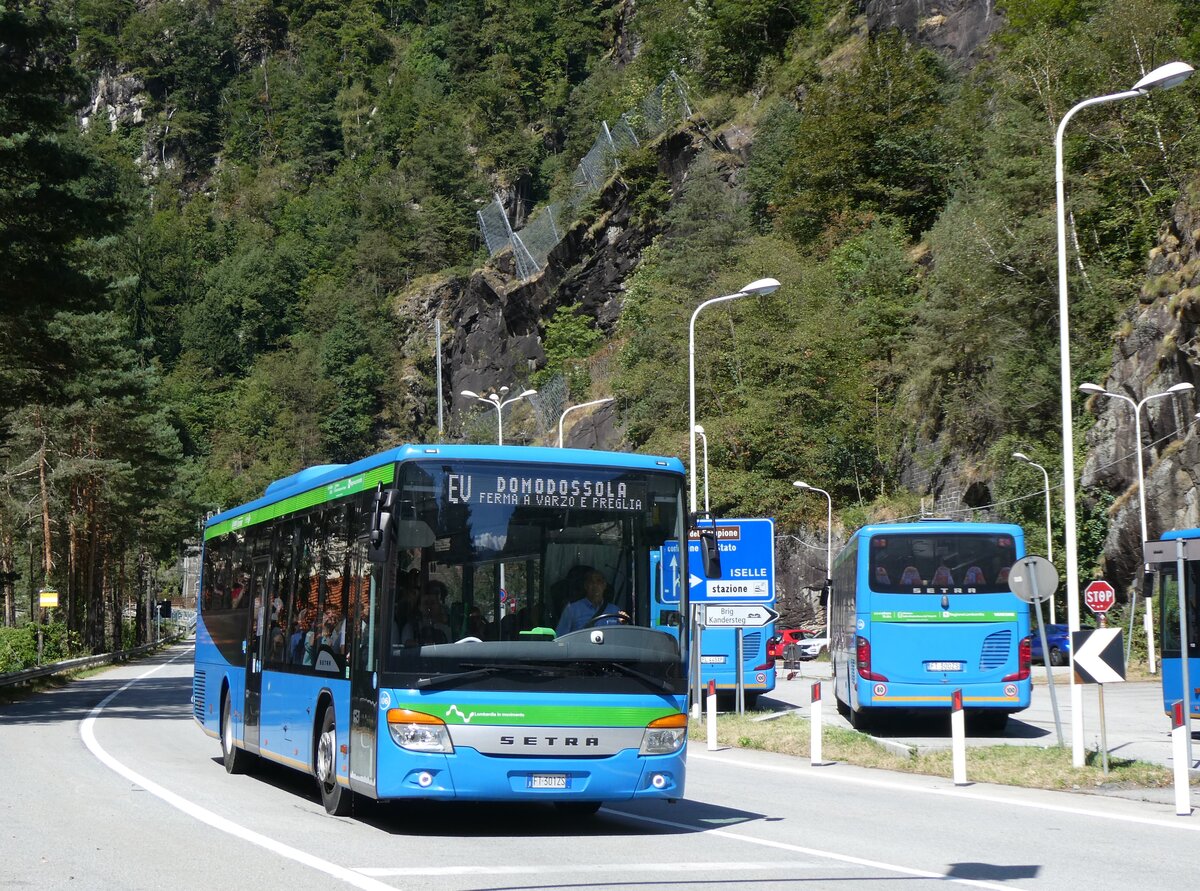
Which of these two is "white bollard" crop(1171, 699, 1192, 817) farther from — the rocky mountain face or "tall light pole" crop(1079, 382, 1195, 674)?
the rocky mountain face

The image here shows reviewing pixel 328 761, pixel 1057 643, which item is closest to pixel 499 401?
pixel 1057 643

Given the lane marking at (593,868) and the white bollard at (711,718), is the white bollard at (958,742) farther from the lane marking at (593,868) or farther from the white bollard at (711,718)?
the lane marking at (593,868)

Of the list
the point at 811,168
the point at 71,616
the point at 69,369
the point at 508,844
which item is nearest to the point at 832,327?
the point at 811,168

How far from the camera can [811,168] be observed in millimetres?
76062

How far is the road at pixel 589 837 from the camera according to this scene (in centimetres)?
912

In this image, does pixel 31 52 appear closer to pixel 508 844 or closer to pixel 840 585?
pixel 840 585

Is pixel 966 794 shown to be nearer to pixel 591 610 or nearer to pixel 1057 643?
pixel 591 610

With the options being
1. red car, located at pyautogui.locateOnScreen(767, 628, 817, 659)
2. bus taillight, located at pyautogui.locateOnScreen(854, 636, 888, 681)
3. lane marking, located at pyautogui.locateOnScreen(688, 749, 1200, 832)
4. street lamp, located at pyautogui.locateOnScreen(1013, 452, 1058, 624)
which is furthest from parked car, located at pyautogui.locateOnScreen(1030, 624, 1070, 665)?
lane marking, located at pyautogui.locateOnScreen(688, 749, 1200, 832)

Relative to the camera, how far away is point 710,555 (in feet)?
39.5

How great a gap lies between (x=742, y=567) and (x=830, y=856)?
12818 millimetres

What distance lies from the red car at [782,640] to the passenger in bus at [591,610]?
16.9 metres

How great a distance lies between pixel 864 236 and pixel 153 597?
60532 millimetres

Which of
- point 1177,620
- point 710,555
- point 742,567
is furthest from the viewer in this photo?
point 742,567

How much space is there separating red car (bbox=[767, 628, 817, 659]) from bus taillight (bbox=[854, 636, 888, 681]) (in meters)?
6.71
